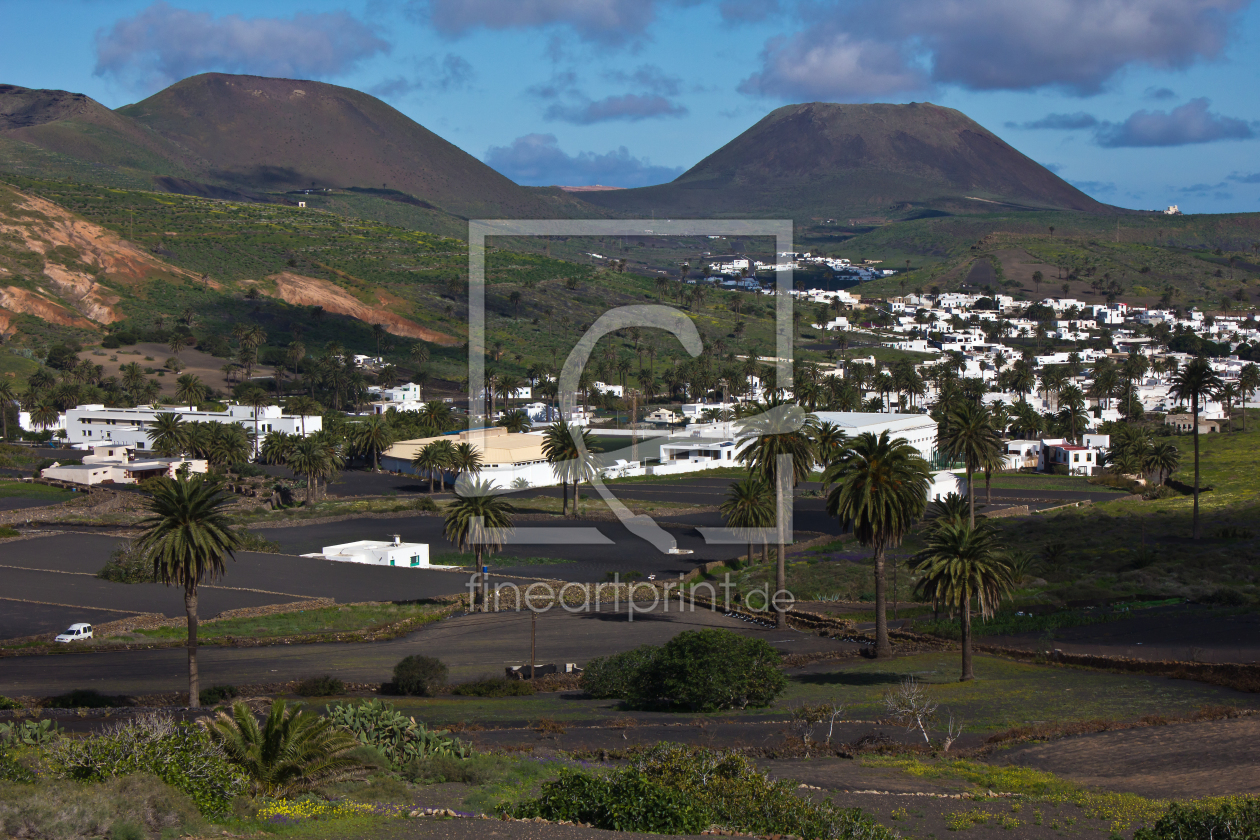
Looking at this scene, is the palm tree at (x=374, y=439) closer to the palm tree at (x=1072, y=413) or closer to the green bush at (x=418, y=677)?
the green bush at (x=418, y=677)

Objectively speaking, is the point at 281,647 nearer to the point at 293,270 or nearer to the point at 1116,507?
the point at 1116,507

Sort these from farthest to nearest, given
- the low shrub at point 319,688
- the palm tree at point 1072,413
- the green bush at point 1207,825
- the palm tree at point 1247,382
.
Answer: the palm tree at point 1247,382
the palm tree at point 1072,413
the low shrub at point 319,688
the green bush at point 1207,825

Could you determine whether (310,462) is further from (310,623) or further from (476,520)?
(310,623)

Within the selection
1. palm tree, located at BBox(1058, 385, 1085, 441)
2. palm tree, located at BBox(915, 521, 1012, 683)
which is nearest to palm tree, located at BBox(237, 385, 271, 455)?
palm tree, located at BBox(915, 521, 1012, 683)

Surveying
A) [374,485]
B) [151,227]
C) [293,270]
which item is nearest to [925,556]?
[374,485]

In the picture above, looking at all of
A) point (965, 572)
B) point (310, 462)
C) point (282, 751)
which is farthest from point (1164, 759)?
point (310, 462)

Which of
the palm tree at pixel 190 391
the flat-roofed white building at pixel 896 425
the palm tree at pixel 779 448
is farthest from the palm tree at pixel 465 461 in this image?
the palm tree at pixel 190 391

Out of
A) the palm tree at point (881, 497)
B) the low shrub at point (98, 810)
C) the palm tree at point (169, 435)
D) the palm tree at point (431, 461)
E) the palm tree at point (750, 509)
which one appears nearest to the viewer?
the low shrub at point (98, 810)
